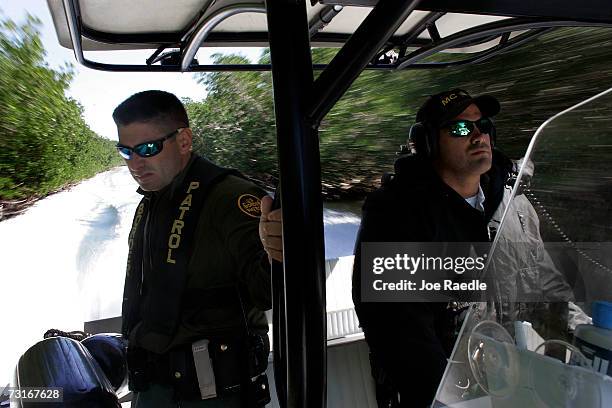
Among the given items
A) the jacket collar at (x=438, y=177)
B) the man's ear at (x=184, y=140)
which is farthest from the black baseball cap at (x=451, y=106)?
the man's ear at (x=184, y=140)

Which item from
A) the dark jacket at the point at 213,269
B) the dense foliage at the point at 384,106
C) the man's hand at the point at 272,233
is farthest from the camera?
the dense foliage at the point at 384,106

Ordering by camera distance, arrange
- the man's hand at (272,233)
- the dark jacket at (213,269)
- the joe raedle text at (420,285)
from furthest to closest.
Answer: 1. the joe raedle text at (420,285)
2. the dark jacket at (213,269)
3. the man's hand at (272,233)

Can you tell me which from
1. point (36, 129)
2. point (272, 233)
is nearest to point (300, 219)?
point (272, 233)

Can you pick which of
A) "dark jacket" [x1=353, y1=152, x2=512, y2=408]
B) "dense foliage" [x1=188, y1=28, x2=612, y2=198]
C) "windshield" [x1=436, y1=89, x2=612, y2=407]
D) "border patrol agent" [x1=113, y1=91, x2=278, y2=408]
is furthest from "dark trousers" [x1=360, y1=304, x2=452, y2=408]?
"dense foliage" [x1=188, y1=28, x2=612, y2=198]

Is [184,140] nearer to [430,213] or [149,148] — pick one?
[149,148]

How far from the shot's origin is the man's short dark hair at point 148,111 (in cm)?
128

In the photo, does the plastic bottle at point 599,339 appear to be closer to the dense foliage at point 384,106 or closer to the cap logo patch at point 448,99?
the cap logo patch at point 448,99

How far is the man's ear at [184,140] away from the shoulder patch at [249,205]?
27cm

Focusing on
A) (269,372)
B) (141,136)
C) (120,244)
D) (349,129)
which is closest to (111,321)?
(269,372)

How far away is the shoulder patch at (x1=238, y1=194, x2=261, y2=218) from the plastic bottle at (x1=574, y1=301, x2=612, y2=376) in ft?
2.25

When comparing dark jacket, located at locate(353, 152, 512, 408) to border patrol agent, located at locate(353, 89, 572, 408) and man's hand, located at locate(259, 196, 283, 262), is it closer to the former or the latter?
border patrol agent, located at locate(353, 89, 572, 408)

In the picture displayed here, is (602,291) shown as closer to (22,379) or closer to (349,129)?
(22,379)

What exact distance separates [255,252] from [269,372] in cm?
86

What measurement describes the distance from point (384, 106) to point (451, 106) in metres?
3.88
